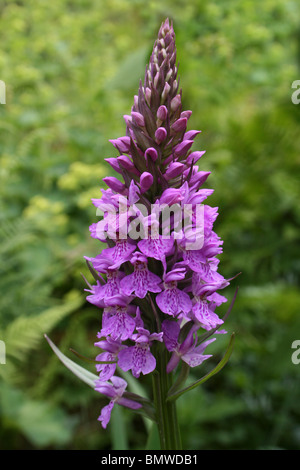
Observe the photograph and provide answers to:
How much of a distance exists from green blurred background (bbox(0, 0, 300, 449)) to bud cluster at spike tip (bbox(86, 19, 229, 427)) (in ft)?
1.68

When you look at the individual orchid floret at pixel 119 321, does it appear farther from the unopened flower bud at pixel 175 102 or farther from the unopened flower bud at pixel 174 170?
the unopened flower bud at pixel 175 102

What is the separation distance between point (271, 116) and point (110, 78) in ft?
5.02

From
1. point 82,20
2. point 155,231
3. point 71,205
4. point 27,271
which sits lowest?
point 155,231

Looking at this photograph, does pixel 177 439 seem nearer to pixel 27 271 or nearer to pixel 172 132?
pixel 172 132

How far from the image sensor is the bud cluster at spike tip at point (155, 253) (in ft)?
3.84

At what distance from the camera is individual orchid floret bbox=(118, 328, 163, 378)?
1.17 metres

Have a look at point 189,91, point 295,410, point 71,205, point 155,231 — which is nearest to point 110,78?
point 189,91

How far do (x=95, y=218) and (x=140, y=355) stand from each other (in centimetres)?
255

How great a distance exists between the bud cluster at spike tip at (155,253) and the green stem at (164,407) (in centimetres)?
3

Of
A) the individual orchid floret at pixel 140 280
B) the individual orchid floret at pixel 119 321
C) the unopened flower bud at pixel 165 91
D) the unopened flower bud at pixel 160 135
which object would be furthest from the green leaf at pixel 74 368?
the unopened flower bud at pixel 165 91

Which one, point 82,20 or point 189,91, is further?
point 82,20

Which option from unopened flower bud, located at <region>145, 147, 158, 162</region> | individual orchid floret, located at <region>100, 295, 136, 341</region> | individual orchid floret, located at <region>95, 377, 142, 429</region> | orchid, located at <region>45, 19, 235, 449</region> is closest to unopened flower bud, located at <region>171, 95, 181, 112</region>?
orchid, located at <region>45, 19, 235, 449</region>

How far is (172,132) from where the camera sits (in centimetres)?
124

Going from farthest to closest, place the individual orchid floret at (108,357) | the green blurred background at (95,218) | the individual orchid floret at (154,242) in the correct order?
1. the green blurred background at (95,218)
2. the individual orchid floret at (108,357)
3. the individual orchid floret at (154,242)
